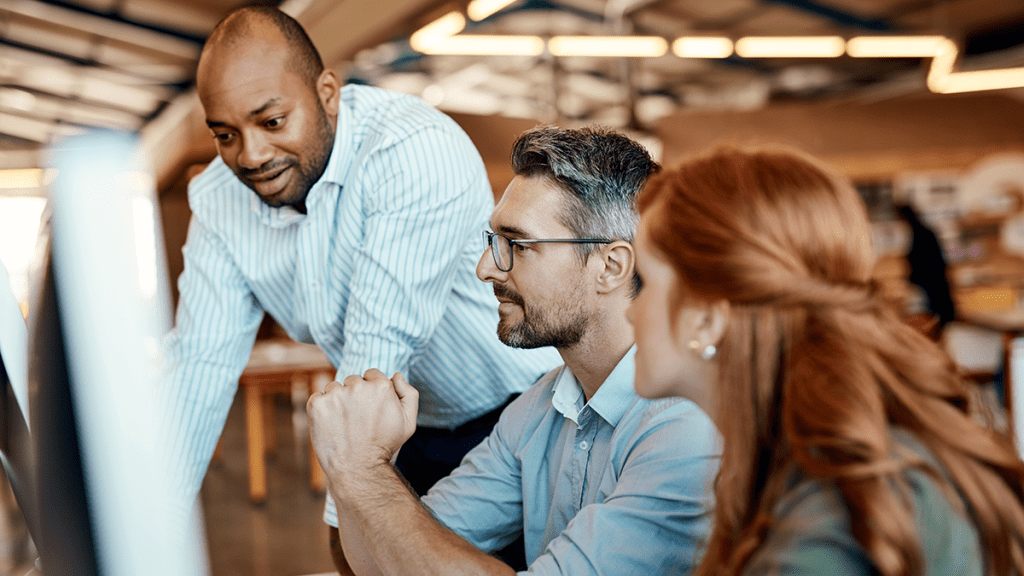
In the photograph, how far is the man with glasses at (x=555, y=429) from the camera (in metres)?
1.00

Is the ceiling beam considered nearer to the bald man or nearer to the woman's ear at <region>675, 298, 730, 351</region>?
the bald man

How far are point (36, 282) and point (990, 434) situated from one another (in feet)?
2.36

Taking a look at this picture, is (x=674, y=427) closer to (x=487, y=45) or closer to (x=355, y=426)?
(x=355, y=426)

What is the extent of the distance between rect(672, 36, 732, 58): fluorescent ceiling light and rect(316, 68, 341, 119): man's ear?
4.45m

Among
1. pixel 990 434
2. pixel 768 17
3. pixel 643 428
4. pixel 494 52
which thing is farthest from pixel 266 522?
pixel 768 17

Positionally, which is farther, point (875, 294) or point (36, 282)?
point (875, 294)

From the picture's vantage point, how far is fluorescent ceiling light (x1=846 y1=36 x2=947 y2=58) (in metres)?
5.31

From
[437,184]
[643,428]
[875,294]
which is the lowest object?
[643,428]

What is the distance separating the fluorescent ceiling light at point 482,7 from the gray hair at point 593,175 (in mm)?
3268

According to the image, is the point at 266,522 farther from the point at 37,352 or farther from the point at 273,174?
the point at 37,352

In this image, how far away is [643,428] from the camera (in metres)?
1.10

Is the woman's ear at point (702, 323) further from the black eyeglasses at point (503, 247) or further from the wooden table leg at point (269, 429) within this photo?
the wooden table leg at point (269, 429)

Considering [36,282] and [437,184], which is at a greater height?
[437,184]

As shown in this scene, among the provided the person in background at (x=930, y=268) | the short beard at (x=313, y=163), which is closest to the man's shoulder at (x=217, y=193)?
the short beard at (x=313, y=163)
